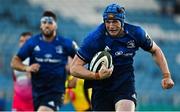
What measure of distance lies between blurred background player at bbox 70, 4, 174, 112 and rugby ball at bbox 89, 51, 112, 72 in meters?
0.12

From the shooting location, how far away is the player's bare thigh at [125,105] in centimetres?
786

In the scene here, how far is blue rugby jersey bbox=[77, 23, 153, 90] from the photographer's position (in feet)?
26.1

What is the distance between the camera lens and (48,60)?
10.7 meters

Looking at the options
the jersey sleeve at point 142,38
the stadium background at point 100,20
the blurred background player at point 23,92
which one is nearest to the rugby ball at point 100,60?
the jersey sleeve at point 142,38

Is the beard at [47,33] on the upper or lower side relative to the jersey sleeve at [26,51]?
upper

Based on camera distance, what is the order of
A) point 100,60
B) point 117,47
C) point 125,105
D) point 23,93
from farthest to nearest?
point 23,93 → point 117,47 → point 125,105 → point 100,60

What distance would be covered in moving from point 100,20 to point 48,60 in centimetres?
1699

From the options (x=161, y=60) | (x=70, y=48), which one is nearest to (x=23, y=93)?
(x=70, y=48)

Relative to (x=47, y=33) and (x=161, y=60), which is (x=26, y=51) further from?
(x=161, y=60)

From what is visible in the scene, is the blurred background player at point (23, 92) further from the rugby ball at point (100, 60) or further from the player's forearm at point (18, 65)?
the rugby ball at point (100, 60)

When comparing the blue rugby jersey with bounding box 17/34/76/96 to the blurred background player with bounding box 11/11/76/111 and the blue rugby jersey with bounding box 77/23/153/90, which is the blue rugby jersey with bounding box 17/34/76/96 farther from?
the blue rugby jersey with bounding box 77/23/153/90

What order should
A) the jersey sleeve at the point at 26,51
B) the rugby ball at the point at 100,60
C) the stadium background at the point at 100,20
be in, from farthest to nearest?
the stadium background at the point at 100,20, the jersey sleeve at the point at 26,51, the rugby ball at the point at 100,60

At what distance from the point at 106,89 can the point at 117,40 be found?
2.22ft

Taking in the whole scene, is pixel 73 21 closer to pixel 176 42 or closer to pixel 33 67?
pixel 176 42
